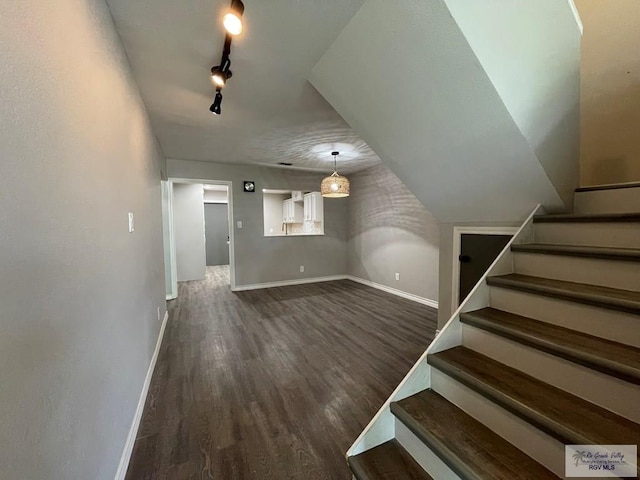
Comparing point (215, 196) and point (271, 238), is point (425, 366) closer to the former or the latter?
point (271, 238)

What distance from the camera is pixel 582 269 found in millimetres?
1483

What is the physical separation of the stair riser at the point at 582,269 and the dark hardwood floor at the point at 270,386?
1334 mm

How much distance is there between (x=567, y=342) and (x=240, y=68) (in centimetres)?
258

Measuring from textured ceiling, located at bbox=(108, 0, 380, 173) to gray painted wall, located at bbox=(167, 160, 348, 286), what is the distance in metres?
1.23

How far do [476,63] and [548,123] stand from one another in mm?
720

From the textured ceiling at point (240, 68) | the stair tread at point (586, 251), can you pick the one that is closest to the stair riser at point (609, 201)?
the stair tread at point (586, 251)

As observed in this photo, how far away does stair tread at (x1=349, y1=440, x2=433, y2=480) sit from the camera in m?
1.18

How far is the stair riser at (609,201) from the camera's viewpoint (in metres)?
1.72

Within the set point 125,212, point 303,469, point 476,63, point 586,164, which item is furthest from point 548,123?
point 125,212

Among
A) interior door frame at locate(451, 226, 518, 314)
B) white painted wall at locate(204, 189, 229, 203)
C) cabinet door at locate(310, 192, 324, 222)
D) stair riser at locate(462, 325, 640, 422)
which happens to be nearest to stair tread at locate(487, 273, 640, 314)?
stair riser at locate(462, 325, 640, 422)

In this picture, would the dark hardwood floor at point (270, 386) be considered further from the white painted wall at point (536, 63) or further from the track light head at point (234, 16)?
the track light head at point (234, 16)

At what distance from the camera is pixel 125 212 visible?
168 centimetres

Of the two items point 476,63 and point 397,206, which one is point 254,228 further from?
point 476,63

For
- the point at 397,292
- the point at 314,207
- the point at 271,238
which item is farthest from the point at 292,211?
the point at 397,292
